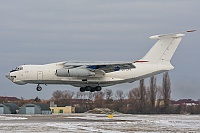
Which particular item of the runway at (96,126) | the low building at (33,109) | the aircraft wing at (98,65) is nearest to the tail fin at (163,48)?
the aircraft wing at (98,65)

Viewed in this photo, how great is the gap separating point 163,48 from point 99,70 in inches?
303

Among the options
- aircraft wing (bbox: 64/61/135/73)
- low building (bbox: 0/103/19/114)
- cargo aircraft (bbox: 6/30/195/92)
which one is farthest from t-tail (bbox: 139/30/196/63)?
low building (bbox: 0/103/19/114)

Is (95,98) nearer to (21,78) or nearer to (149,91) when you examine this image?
(149,91)

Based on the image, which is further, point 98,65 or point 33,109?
point 33,109

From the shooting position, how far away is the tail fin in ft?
187

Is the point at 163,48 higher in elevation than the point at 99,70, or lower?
higher

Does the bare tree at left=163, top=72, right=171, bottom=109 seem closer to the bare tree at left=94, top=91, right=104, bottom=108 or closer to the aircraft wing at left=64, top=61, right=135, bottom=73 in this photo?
the bare tree at left=94, top=91, right=104, bottom=108

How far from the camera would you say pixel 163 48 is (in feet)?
189

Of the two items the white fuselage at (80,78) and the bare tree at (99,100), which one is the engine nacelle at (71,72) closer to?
the white fuselage at (80,78)

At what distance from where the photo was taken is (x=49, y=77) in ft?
177

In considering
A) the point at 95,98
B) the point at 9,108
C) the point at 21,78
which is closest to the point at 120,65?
the point at 21,78

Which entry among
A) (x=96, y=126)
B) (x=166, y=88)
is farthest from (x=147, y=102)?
(x=96, y=126)

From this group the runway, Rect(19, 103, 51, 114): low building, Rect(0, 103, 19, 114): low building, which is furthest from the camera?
Rect(19, 103, 51, 114): low building

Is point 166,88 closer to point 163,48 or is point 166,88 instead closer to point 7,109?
point 7,109
